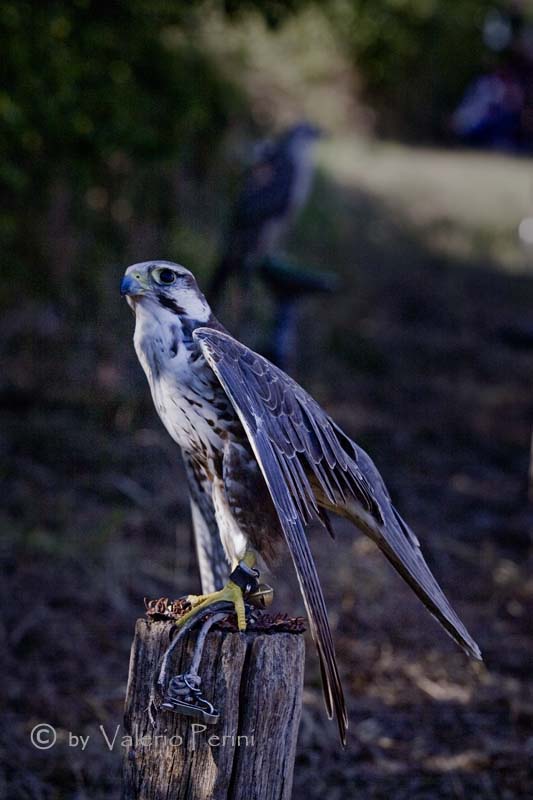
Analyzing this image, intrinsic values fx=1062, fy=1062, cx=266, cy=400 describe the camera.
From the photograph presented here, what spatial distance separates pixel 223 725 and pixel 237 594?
28cm

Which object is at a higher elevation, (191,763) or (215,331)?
(215,331)

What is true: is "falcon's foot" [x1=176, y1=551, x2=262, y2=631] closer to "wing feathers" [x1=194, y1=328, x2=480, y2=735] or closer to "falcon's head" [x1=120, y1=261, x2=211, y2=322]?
"wing feathers" [x1=194, y1=328, x2=480, y2=735]

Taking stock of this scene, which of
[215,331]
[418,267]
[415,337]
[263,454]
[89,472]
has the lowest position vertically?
[263,454]

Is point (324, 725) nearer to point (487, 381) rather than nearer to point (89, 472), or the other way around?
point (89, 472)

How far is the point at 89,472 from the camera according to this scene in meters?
5.93

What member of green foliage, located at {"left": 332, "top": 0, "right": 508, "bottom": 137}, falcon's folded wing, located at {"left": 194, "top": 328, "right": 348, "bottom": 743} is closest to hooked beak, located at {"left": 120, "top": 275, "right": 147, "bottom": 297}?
falcon's folded wing, located at {"left": 194, "top": 328, "right": 348, "bottom": 743}

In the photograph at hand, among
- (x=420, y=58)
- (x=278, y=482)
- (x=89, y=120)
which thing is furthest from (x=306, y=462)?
(x=420, y=58)

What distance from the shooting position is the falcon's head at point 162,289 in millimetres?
2355

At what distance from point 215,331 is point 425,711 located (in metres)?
2.32

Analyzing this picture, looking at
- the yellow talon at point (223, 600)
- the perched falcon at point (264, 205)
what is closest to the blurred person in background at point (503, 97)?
the perched falcon at point (264, 205)

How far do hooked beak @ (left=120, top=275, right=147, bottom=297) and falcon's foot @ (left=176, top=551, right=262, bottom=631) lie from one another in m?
0.65

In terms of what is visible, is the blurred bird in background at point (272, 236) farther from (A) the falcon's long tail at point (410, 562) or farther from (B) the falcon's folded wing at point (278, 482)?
(B) the falcon's folded wing at point (278, 482)

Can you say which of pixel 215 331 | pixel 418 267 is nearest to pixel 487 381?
pixel 418 267

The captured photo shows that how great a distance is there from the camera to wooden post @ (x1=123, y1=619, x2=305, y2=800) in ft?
7.17
